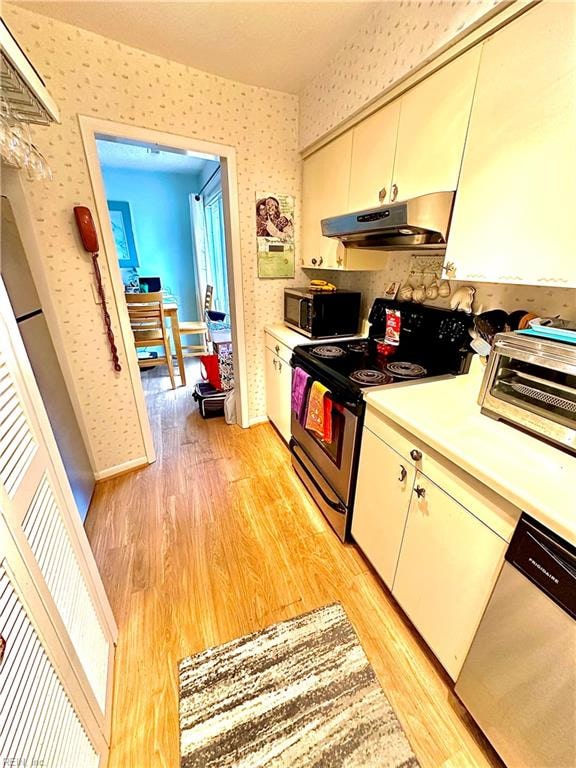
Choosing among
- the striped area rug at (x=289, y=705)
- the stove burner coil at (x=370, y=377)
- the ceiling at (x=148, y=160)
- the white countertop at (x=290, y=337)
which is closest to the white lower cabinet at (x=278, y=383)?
the white countertop at (x=290, y=337)

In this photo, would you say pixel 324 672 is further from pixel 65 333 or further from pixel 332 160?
pixel 332 160

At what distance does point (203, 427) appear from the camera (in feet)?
9.09

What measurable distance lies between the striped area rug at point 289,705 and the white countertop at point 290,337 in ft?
4.87

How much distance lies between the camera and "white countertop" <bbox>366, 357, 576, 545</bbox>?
691 millimetres

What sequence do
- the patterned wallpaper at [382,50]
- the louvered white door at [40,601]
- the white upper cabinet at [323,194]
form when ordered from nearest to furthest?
the louvered white door at [40,601] → the patterned wallpaper at [382,50] → the white upper cabinet at [323,194]

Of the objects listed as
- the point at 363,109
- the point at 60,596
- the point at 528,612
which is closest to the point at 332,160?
the point at 363,109

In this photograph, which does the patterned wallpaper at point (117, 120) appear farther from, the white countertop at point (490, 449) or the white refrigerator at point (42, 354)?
the white countertop at point (490, 449)

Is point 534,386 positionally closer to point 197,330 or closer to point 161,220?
point 197,330

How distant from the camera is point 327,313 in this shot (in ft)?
6.68

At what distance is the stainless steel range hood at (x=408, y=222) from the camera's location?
45.3 inches

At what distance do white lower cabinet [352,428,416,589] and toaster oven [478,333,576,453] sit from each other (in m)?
0.37

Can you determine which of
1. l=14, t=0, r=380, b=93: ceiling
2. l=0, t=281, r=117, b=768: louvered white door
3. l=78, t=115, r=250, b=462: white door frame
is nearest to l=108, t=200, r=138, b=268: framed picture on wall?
l=78, t=115, r=250, b=462: white door frame

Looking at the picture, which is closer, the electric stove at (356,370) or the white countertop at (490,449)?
the white countertop at (490,449)

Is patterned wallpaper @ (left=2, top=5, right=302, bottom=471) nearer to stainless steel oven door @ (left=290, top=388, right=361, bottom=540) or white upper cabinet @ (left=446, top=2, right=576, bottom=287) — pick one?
stainless steel oven door @ (left=290, top=388, right=361, bottom=540)
